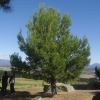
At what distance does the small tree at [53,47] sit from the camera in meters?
28.4

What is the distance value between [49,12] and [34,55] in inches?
152

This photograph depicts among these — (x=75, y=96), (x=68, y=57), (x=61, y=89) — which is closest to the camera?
(x=75, y=96)

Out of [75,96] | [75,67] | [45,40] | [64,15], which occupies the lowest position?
[75,96]

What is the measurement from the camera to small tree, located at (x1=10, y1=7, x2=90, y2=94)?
28.4m

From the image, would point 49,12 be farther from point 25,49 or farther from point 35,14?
point 25,49

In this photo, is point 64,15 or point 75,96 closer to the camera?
point 75,96

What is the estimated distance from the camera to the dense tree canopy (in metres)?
28.4

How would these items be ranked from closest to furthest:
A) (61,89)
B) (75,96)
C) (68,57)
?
(75,96)
(68,57)
(61,89)

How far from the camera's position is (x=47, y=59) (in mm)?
28422

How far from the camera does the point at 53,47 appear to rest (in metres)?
28.5

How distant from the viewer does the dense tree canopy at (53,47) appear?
28391 mm

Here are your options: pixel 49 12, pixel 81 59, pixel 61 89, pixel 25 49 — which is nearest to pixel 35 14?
pixel 49 12

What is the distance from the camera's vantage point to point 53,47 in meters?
28.5

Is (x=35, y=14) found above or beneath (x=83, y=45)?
above
